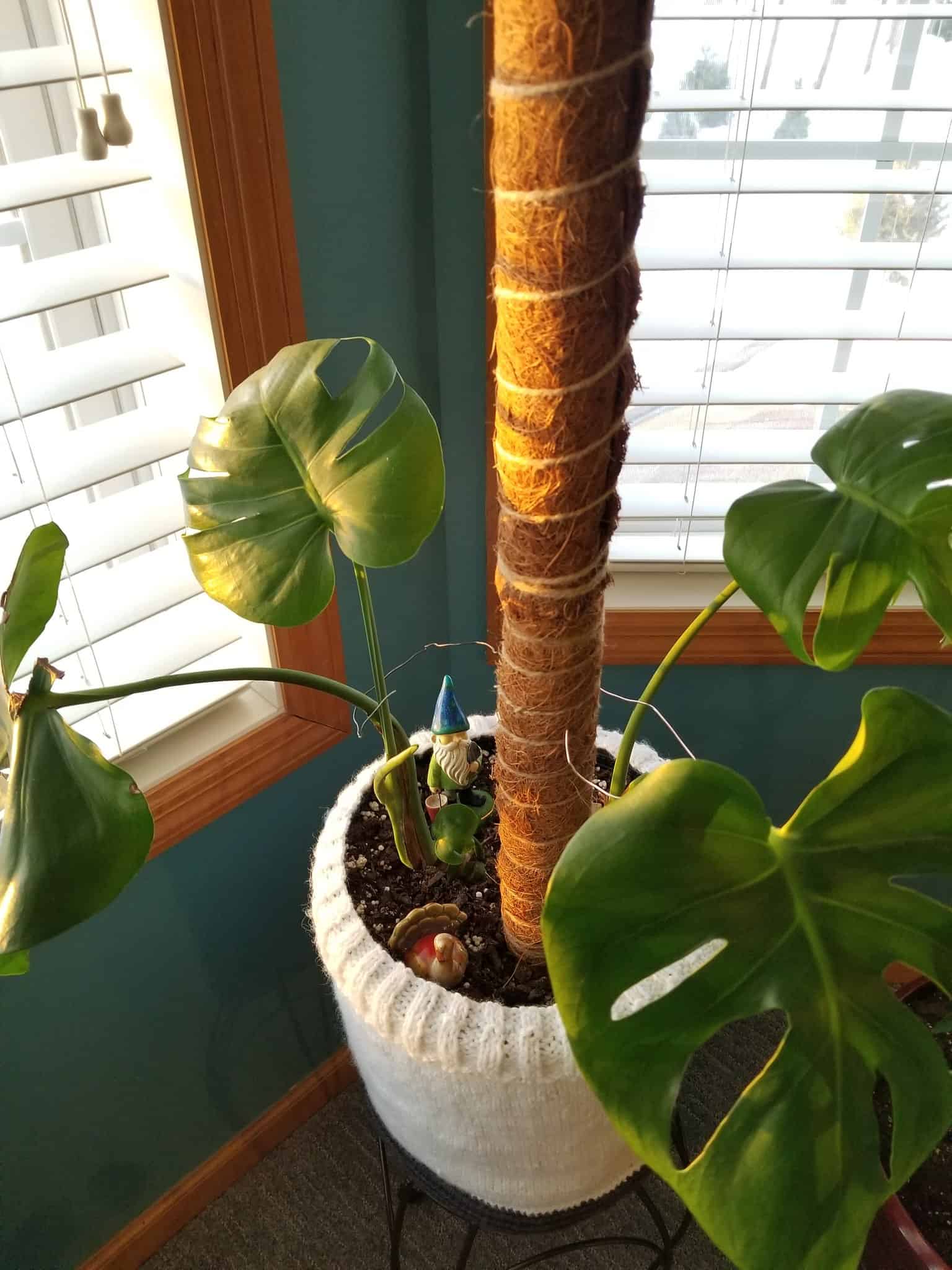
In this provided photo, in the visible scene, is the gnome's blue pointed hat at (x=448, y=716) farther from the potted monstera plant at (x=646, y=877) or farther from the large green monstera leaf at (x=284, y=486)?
the large green monstera leaf at (x=284, y=486)

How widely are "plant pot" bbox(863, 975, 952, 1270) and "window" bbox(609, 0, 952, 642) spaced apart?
74 cm

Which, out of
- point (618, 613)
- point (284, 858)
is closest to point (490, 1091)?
point (284, 858)

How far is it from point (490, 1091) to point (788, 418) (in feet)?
3.00

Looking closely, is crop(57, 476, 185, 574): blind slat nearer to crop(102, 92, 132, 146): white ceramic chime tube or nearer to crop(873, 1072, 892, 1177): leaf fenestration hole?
crop(102, 92, 132, 146): white ceramic chime tube

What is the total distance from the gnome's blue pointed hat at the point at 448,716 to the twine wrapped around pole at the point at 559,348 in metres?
0.17

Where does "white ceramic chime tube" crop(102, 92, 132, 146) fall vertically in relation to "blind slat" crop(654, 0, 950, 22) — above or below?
below

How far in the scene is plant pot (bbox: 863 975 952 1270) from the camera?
36.6 inches

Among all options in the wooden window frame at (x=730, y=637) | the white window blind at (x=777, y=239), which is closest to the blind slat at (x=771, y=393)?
the white window blind at (x=777, y=239)

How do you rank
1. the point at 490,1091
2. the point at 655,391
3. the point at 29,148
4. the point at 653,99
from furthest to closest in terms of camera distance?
the point at 655,391 < the point at 653,99 < the point at 29,148 < the point at 490,1091

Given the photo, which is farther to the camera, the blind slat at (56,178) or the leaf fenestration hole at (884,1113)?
the leaf fenestration hole at (884,1113)

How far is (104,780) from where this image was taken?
0.60 m

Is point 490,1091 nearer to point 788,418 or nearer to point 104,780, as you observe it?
point 104,780

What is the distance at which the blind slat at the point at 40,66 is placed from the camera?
786mm

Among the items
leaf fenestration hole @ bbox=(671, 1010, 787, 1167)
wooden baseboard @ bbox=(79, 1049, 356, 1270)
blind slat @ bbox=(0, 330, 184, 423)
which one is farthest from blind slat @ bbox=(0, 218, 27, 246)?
leaf fenestration hole @ bbox=(671, 1010, 787, 1167)
